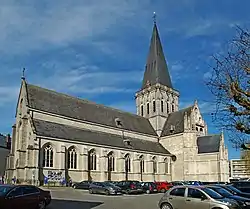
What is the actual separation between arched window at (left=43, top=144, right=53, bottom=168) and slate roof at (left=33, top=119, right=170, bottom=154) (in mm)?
1702

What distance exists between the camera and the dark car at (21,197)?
50.8 ft

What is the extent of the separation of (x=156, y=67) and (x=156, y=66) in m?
0.22

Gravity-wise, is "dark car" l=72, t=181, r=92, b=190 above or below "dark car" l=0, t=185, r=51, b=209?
below

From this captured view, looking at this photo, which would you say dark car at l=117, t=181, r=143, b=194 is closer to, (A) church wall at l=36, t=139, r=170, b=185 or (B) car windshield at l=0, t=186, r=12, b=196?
(A) church wall at l=36, t=139, r=170, b=185

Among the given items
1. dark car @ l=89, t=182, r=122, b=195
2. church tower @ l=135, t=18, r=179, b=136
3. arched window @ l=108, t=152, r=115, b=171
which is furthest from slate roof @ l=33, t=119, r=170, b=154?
dark car @ l=89, t=182, r=122, b=195

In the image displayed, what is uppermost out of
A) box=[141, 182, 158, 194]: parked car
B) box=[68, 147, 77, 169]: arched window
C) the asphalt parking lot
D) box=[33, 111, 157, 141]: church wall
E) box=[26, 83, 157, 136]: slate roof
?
box=[26, 83, 157, 136]: slate roof

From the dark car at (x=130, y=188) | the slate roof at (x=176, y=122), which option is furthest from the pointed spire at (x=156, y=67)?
the dark car at (x=130, y=188)

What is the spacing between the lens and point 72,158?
43312 mm

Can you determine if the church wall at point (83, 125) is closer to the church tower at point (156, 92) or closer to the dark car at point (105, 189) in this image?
the church tower at point (156, 92)

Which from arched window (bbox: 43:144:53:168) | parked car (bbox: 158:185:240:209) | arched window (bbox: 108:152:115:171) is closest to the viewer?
parked car (bbox: 158:185:240:209)

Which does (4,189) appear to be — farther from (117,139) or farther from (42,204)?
(117,139)

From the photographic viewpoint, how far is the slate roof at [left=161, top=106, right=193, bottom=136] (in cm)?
6019

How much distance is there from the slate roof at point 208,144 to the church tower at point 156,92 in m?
8.88

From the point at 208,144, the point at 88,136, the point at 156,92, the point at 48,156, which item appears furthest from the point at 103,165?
the point at 156,92
